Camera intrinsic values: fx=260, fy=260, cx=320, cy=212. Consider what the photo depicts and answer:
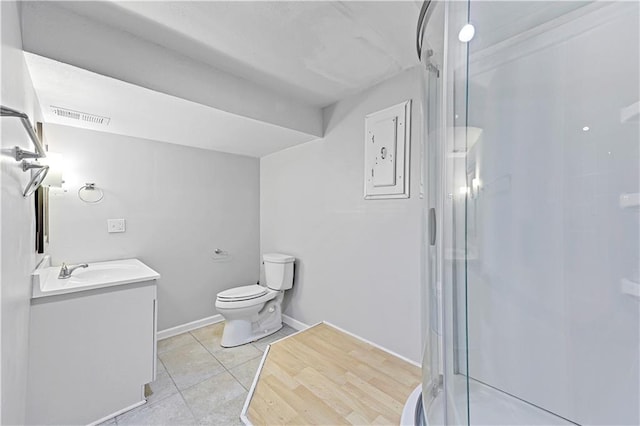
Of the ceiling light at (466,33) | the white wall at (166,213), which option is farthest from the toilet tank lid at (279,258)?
the ceiling light at (466,33)

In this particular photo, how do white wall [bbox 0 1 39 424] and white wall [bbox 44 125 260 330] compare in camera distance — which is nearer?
white wall [bbox 0 1 39 424]

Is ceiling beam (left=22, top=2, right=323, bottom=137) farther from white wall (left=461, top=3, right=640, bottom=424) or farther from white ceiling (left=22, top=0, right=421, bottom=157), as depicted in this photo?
white wall (left=461, top=3, right=640, bottom=424)

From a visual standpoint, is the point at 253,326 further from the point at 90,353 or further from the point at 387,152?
the point at 387,152

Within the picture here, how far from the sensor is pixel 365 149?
1998mm

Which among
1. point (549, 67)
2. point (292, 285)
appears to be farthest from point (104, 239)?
point (549, 67)

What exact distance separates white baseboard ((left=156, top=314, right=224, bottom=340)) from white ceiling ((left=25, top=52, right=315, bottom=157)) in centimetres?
174

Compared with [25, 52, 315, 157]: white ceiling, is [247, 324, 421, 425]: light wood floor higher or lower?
lower

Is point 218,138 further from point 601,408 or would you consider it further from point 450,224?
point 601,408

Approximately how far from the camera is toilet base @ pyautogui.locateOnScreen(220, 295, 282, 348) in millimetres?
2250

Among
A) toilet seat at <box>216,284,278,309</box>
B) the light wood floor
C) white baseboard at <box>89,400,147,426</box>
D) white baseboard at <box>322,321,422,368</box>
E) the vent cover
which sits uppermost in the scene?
the vent cover

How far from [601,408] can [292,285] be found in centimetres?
211

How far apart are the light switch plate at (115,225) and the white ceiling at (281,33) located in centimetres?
147

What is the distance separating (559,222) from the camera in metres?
1.16

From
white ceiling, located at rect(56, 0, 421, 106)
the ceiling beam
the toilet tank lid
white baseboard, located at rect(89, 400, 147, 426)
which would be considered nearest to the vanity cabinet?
white baseboard, located at rect(89, 400, 147, 426)
